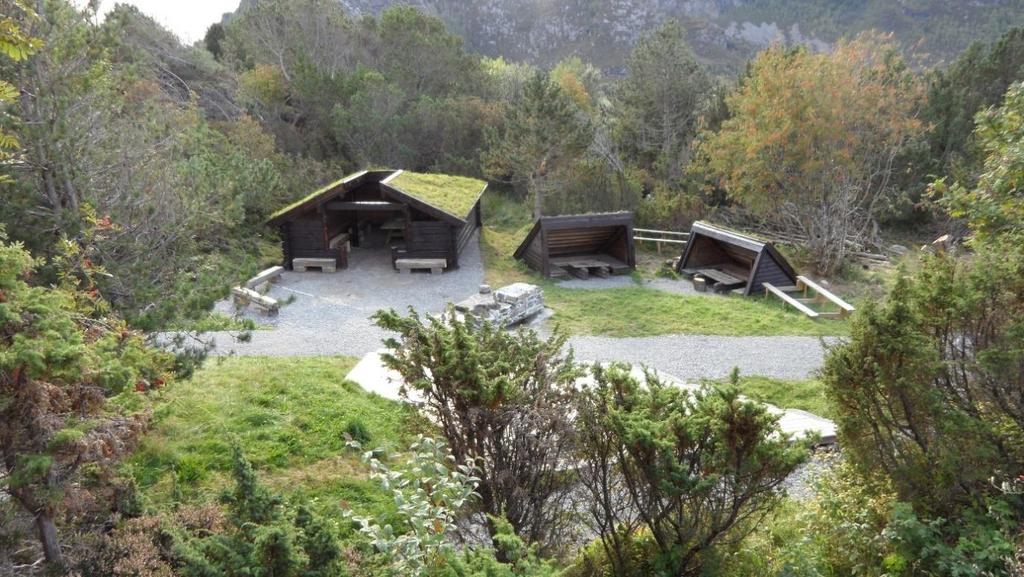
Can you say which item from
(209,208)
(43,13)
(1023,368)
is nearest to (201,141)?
(209,208)

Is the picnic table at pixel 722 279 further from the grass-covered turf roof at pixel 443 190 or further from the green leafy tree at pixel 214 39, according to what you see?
the green leafy tree at pixel 214 39

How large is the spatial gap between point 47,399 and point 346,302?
11.9 m

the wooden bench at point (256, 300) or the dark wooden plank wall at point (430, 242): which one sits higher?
the dark wooden plank wall at point (430, 242)

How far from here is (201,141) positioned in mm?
13523

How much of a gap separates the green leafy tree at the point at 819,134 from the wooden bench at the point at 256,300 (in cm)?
1527

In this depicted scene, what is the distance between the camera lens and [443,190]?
1992 cm

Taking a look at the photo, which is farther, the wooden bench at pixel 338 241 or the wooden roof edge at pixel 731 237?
the wooden bench at pixel 338 241

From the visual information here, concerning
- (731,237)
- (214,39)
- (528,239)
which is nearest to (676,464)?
(731,237)

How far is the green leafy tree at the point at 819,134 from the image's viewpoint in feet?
61.8

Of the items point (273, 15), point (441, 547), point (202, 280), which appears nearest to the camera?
point (441, 547)

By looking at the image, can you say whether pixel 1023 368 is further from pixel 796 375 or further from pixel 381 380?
pixel 381 380

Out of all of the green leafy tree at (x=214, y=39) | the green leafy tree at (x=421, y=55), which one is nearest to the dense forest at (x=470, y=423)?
the green leafy tree at (x=421, y=55)

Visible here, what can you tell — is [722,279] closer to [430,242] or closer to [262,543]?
[430,242]

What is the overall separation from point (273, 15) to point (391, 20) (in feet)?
20.1
